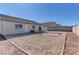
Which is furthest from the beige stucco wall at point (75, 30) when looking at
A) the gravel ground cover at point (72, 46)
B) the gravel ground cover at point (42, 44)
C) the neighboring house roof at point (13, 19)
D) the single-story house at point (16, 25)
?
the neighboring house roof at point (13, 19)

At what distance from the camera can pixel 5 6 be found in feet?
9.20

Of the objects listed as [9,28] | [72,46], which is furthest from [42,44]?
[9,28]

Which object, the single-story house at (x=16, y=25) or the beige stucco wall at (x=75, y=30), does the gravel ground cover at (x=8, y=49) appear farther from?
the beige stucco wall at (x=75, y=30)

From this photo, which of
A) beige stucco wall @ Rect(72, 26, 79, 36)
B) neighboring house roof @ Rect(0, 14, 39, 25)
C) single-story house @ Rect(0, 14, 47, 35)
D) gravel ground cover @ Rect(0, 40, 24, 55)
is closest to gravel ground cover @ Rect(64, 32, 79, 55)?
beige stucco wall @ Rect(72, 26, 79, 36)

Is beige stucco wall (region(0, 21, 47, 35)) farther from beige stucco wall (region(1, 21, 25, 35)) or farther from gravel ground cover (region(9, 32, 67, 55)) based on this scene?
gravel ground cover (region(9, 32, 67, 55))

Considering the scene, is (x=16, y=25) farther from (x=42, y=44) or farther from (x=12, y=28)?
(x=42, y=44)

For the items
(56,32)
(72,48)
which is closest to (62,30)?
(56,32)

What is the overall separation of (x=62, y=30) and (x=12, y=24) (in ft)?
2.81

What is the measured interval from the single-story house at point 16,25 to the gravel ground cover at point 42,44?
134 mm

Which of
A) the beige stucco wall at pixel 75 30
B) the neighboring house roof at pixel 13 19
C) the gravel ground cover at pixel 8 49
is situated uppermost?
the neighboring house roof at pixel 13 19

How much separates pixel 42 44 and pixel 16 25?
0.54 metres

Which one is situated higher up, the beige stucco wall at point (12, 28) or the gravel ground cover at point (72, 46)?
the beige stucco wall at point (12, 28)

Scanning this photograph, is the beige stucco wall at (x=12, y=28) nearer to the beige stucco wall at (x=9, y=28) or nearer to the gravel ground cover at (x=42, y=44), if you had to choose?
the beige stucco wall at (x=9, y=28)

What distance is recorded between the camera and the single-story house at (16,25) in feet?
9.17
